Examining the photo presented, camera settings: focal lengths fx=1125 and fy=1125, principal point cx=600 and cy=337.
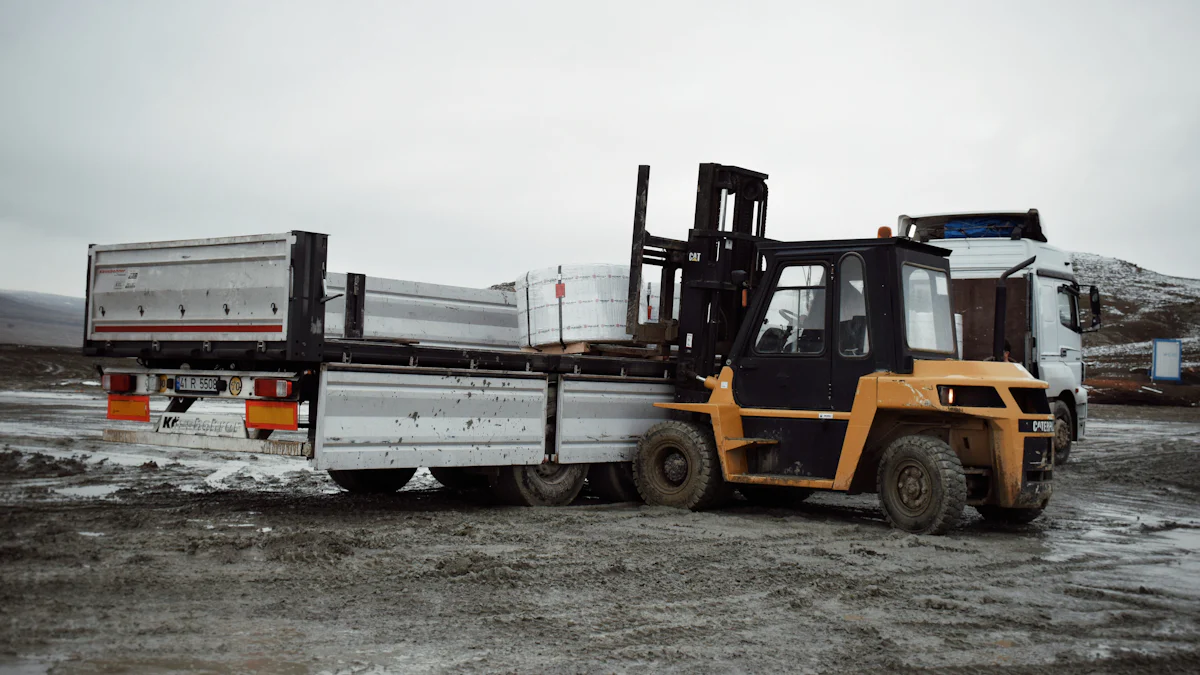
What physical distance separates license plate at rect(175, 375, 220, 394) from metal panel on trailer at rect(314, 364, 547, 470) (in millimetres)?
1062

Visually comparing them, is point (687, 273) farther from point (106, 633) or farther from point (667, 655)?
point (106, 633)

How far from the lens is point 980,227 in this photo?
1541 centimetres

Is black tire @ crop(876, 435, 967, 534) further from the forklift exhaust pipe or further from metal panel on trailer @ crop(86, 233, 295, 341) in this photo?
metal panel on trailer @ crop(86, 233, 295, 341)

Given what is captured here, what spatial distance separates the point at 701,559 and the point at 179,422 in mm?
4186

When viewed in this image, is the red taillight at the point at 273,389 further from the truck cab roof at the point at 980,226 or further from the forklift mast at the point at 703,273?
the truck cab roof at the point at 980,226

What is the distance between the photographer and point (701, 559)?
287 inches

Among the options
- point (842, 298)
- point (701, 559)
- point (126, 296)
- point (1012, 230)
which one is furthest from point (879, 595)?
point (1012, 230)

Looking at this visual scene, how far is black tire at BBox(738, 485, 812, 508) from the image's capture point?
10.8 m

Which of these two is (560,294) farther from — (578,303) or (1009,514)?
(1009,514)

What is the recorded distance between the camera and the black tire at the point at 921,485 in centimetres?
852

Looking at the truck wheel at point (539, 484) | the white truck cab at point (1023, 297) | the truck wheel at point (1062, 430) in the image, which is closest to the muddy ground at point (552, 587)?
the truck wheel at point (539, 484)

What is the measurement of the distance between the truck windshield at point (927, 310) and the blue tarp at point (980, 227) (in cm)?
590

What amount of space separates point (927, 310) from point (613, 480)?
10.8 feet

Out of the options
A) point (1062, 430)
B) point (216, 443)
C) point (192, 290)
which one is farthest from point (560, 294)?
point (1062, 430)
